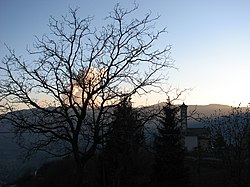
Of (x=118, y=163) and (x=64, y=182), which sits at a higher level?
(x=118, y=163)

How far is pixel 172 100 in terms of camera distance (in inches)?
430

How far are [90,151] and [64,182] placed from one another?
90.3 feet

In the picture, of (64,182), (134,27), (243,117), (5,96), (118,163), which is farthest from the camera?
(64,182)

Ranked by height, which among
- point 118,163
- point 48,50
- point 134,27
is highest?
point 134,27

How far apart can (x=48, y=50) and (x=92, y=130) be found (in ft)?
8.61

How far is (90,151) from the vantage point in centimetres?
1018

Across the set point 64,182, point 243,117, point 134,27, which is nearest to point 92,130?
point 134,27

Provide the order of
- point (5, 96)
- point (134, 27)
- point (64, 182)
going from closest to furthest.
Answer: point (5, 96), point (134, 27), point (64, 182)

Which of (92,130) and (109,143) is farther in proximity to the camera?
(109,143)

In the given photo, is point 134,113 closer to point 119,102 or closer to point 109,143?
point 119,102

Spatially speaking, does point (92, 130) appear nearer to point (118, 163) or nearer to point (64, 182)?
point (118, 163)

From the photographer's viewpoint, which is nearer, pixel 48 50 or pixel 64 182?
pixel 48 50

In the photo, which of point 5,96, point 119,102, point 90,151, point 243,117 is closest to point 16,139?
point 5,96

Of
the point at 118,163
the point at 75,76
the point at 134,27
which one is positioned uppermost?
the point at 134,27
